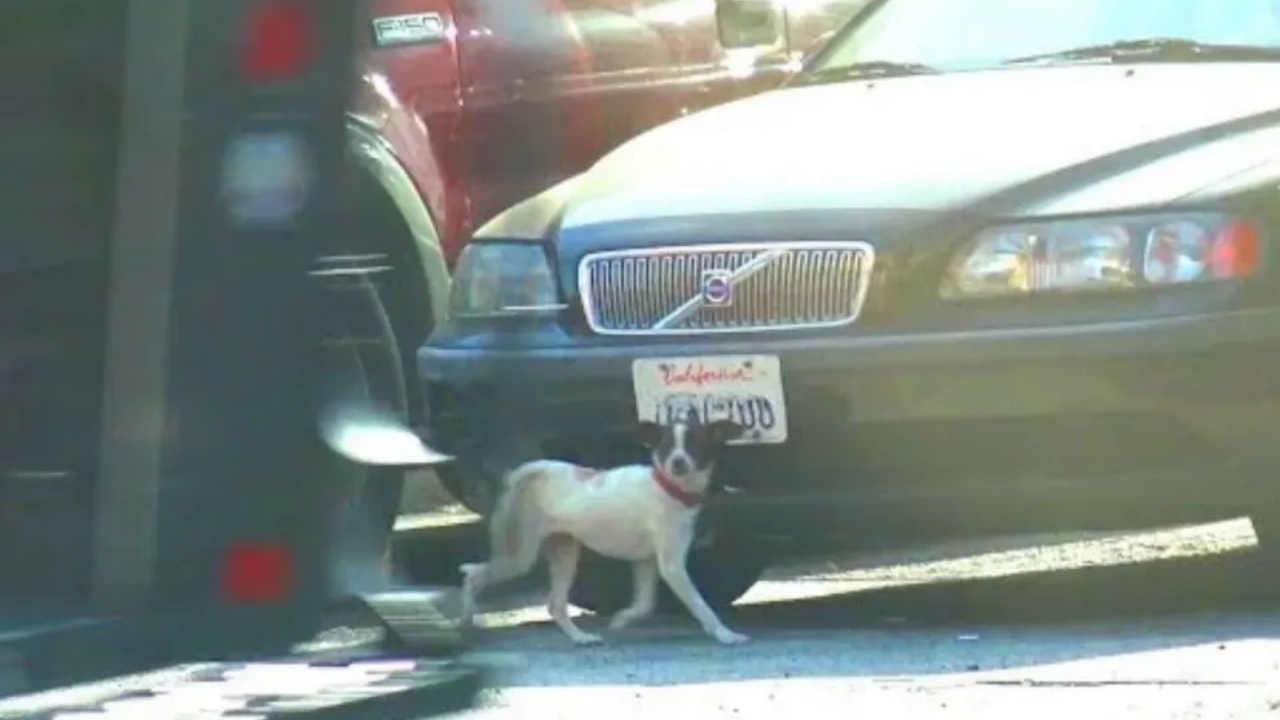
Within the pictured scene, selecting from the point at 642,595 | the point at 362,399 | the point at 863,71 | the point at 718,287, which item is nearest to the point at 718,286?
the point at 718,287

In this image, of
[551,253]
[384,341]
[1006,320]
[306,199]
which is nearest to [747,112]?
[551,253]

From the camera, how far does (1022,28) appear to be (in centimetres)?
776

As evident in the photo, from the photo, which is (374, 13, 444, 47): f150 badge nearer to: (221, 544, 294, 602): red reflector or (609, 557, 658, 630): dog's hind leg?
(609, 557, 658, 630): dog's hind leg

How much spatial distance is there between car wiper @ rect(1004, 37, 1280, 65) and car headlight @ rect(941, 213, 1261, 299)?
1.02m

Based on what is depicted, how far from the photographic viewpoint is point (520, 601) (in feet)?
26.0

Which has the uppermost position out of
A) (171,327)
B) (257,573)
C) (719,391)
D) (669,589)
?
(171,327)

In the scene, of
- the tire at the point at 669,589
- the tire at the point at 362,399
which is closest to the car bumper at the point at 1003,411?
the tire at the point at 669,589

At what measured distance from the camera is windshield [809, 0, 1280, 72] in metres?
7.51

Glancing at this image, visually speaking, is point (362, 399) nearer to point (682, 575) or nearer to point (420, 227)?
point (682, 575)

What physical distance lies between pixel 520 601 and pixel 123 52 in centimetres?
542

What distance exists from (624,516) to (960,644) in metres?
0.84

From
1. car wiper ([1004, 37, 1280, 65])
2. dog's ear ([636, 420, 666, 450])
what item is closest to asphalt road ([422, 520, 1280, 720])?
dog's ear ([636, 420, 666, 450])

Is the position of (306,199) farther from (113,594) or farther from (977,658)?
(977,658)

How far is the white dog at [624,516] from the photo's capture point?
6816mm
